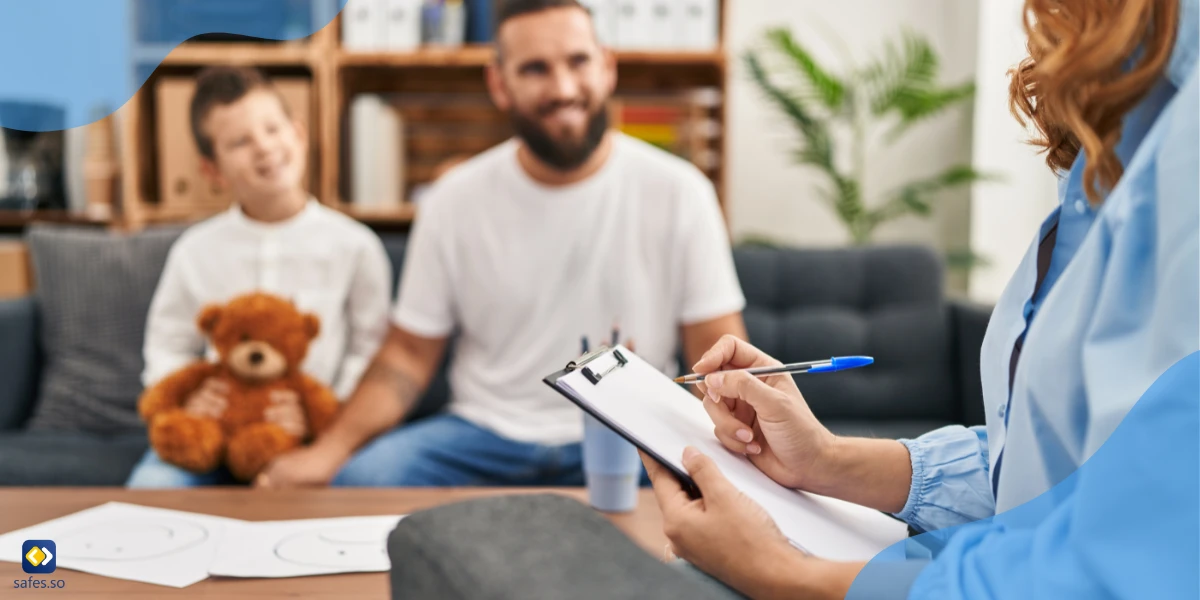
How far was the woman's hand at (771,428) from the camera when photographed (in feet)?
2.17

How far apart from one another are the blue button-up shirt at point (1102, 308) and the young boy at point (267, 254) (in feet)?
4.12

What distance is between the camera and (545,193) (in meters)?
1.62

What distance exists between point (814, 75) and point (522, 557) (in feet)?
8.21

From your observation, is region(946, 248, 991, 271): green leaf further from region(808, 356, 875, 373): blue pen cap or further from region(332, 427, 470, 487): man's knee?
region(808, 356, 875, 373): blue pen cap

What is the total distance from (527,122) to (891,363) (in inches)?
35.0

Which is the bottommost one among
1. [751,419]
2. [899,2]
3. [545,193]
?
[751,419]

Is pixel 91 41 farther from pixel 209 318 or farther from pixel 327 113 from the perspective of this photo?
pixel 327 113

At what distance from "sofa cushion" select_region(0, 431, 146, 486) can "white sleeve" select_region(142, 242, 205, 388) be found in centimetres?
15

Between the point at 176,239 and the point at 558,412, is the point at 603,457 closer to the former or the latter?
the point at 558,412

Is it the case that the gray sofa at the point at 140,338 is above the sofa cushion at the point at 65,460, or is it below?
above

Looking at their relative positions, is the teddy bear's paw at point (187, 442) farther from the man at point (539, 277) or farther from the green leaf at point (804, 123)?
the green leaf at point (804, 123)

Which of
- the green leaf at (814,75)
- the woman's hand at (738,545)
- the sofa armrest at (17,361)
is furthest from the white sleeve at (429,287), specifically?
the green leaf at (814,75)

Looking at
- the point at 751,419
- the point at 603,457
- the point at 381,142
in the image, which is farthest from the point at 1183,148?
the point at 381,142

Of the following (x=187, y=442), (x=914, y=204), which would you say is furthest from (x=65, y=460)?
(x=914, y=204)
